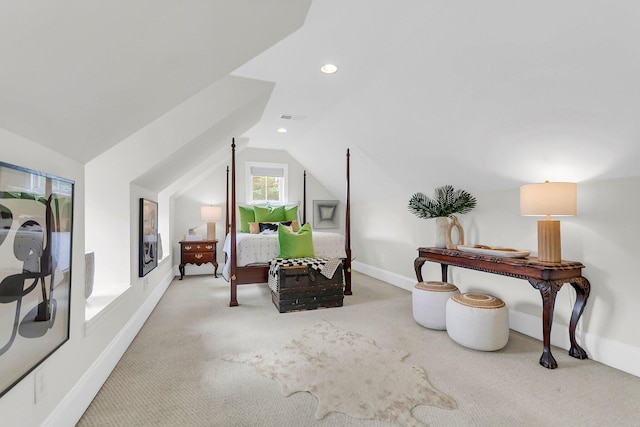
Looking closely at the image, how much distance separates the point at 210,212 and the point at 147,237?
2.26 metres

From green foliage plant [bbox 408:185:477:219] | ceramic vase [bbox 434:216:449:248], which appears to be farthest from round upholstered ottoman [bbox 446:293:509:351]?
green foliage plant [bbox 408:185:477:219]

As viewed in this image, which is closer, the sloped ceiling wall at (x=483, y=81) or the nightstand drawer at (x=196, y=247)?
the sloped ceiling wall at (x=483, y=81)

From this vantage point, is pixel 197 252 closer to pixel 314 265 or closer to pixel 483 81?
pixel 314 265

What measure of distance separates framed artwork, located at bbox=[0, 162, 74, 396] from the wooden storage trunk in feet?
6.91

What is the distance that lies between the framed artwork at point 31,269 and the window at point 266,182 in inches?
177

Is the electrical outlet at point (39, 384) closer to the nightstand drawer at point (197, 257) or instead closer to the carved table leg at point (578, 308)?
the carved table leg at point (578, 308)

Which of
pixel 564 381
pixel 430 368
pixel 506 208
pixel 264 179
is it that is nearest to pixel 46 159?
pixel 430 368

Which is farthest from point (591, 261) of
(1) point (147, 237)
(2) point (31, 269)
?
(1) point (147, 237)

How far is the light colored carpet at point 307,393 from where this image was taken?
1632 mm

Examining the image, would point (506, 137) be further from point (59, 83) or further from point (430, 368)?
point (59, 83)

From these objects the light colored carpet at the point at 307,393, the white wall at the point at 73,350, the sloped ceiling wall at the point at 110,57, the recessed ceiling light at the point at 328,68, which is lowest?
the light colored carpet at the point at 307,393

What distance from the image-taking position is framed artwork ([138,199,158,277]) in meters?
2.93

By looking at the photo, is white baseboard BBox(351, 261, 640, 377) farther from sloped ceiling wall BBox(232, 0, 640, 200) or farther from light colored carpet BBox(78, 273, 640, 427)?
sloped ceiling wall BBox(232, 0, 640, 200)

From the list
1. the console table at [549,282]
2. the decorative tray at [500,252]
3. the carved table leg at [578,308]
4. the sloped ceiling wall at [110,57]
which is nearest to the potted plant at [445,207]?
the decorative tray at [500,252]
